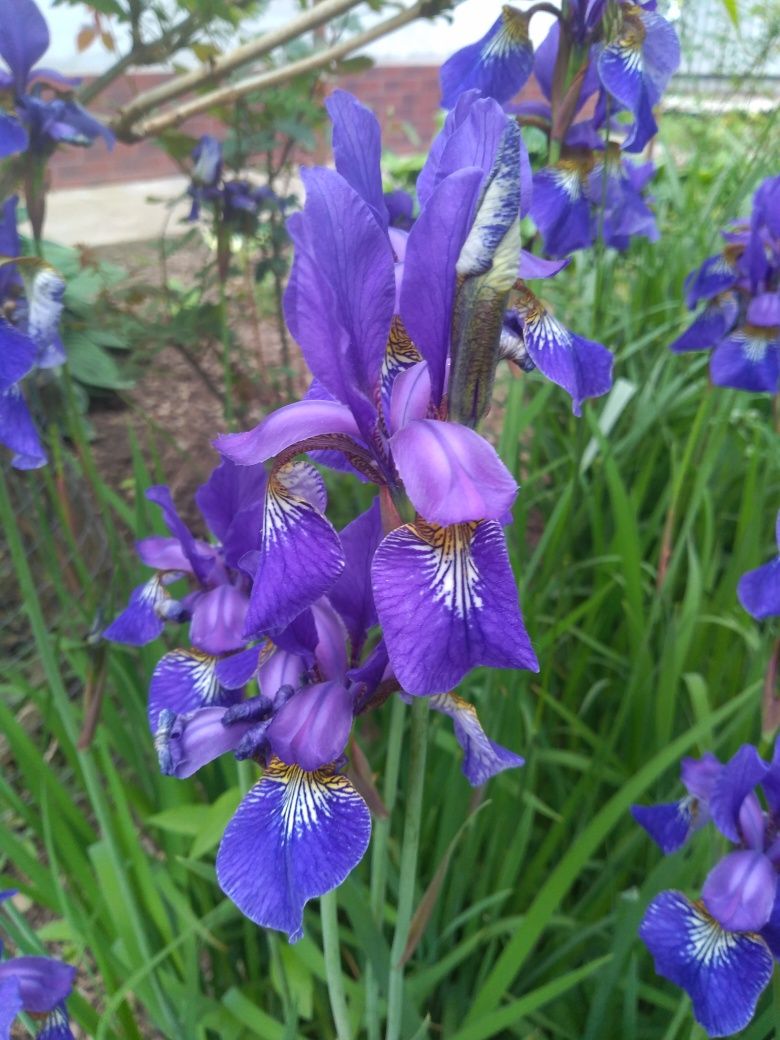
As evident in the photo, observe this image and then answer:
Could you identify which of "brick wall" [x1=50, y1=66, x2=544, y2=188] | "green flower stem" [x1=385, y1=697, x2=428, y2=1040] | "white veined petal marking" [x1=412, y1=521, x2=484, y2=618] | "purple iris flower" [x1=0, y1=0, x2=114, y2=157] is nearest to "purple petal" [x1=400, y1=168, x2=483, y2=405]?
"white veined petal marking" [x1=412, y1=521, x2=484, y2=618]

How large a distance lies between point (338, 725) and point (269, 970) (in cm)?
100

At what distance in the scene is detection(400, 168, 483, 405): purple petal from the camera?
70 cm

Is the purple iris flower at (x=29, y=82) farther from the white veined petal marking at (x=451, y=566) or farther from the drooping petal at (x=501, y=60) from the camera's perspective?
A: the white veined petal marking at (x=451, y=566)

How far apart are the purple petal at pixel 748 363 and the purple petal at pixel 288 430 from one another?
4.73 ft

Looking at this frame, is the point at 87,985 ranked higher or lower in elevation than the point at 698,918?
lower

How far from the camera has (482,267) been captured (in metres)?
0.69

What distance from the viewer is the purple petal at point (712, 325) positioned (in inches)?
82.6

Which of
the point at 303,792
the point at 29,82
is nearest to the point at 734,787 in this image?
the point at 303,792

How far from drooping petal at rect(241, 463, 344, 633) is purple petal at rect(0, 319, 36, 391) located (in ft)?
2.02

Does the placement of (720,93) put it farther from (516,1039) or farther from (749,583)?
(516,1039)

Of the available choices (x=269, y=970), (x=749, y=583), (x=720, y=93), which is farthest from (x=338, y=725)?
(x=720, y=93)

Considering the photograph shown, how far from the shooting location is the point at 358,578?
971mm

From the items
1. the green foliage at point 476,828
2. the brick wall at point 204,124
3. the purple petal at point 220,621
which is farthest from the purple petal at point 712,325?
the brick wall at point 204,124

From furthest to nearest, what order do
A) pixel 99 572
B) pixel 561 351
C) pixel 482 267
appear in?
1. pixel 99 572
2. pixel 561 351
3. pixel 482 267
